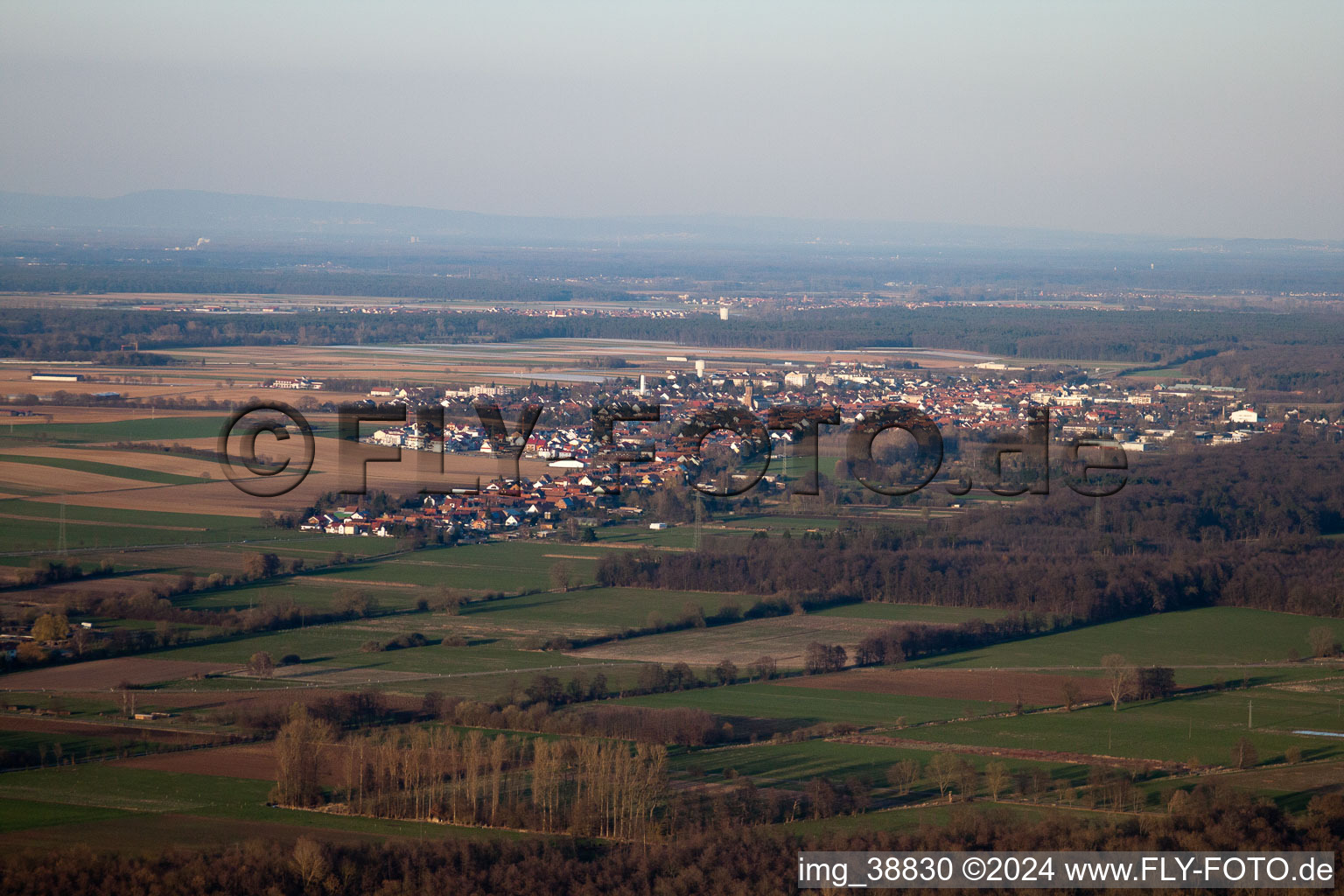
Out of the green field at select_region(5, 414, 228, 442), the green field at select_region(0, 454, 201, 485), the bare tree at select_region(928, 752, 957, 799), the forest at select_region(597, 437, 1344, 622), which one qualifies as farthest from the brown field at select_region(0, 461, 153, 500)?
the bare tree at select_region(928, 752, 957, 799)

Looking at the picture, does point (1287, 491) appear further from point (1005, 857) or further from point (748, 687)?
point (1005, 857)

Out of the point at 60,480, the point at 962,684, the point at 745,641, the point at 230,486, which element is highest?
the point at 60,480

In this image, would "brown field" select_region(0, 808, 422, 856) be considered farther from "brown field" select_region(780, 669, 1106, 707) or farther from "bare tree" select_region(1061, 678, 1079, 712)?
"bare tree" select_region(1061, 678, 1079, 712)

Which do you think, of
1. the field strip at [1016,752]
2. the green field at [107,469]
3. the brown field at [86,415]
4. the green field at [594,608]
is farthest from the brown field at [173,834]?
the brown field at [86,415]

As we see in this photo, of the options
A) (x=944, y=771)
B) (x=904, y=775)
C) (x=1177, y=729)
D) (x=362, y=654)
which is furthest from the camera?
(x=362, y=654)

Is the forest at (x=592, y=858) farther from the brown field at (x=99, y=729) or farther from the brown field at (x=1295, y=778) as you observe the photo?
the brown field at (x=99, y=729)

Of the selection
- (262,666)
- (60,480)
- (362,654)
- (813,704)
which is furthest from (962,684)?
(60,480)

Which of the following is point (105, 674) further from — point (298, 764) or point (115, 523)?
point (115, 523)
